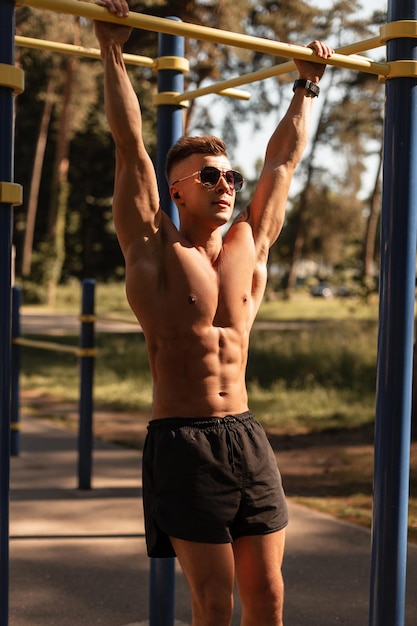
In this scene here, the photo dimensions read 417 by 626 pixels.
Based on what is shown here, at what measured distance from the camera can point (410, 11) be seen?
8.64 feet

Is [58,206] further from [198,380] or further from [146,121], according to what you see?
[198,380]

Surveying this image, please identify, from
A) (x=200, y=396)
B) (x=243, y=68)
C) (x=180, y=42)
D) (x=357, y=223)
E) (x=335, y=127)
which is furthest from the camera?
(x=357, y=223)

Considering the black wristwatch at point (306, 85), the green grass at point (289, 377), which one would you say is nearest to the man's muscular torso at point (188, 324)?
the black wristwatch at point (306, 85)

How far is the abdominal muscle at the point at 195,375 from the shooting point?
2420 mm

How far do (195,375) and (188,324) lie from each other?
14 centimetres

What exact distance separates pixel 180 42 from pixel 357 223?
40.0 meters

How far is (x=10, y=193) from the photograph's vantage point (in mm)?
2434

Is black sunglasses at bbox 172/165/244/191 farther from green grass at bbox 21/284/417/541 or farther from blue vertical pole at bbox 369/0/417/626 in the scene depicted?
green grass at bbox 21/284/417/541

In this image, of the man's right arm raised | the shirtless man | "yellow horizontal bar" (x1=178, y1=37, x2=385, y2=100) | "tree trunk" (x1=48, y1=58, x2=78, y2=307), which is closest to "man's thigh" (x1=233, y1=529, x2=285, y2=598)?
the shirtless man

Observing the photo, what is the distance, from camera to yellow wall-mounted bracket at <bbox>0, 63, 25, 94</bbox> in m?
2.39

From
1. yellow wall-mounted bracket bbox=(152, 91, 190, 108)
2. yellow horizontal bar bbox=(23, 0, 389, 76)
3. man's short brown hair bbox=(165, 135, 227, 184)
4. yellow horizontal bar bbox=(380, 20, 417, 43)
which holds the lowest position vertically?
man's short brown hair bbox=(165, 135, 227, 184)

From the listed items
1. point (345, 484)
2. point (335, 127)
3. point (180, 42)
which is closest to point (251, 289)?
point (180, 42)

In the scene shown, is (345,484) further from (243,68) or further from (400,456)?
(243,68)

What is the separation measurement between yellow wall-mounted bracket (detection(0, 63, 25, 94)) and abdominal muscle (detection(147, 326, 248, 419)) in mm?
770
